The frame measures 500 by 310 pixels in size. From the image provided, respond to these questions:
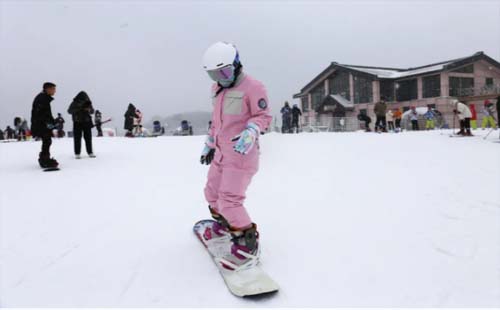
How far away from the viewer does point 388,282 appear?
2.71 meters

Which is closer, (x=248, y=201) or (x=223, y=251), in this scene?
Answer: (x=223, y=251)

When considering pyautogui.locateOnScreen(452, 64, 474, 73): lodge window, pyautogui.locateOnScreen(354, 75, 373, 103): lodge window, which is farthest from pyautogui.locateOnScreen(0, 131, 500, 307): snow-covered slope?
pyautogui.locateOnScreen(452, 64, 474, 73): lodge window

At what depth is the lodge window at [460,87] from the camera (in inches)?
1037

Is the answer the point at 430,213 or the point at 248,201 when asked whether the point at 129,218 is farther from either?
the point at 430,213

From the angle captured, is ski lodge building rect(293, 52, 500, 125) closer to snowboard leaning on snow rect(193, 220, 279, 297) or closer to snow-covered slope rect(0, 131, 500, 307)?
snow-covered slope rect(0, 131, 500, 307)

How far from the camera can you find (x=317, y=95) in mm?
34094

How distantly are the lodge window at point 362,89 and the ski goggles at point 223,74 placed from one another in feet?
92.8

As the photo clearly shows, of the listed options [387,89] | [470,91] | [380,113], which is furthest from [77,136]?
[470,91]

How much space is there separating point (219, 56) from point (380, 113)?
618 inches

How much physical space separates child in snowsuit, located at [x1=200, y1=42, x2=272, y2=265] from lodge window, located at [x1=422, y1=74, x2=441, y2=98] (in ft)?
91.4

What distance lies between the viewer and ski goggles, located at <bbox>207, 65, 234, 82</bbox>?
2877mm

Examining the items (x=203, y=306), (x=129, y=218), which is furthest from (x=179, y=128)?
(x=203, y=306)

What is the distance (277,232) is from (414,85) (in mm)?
28511

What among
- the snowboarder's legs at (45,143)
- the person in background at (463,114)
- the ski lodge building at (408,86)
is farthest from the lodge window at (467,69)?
the snowboarder's legs at (45,143)
